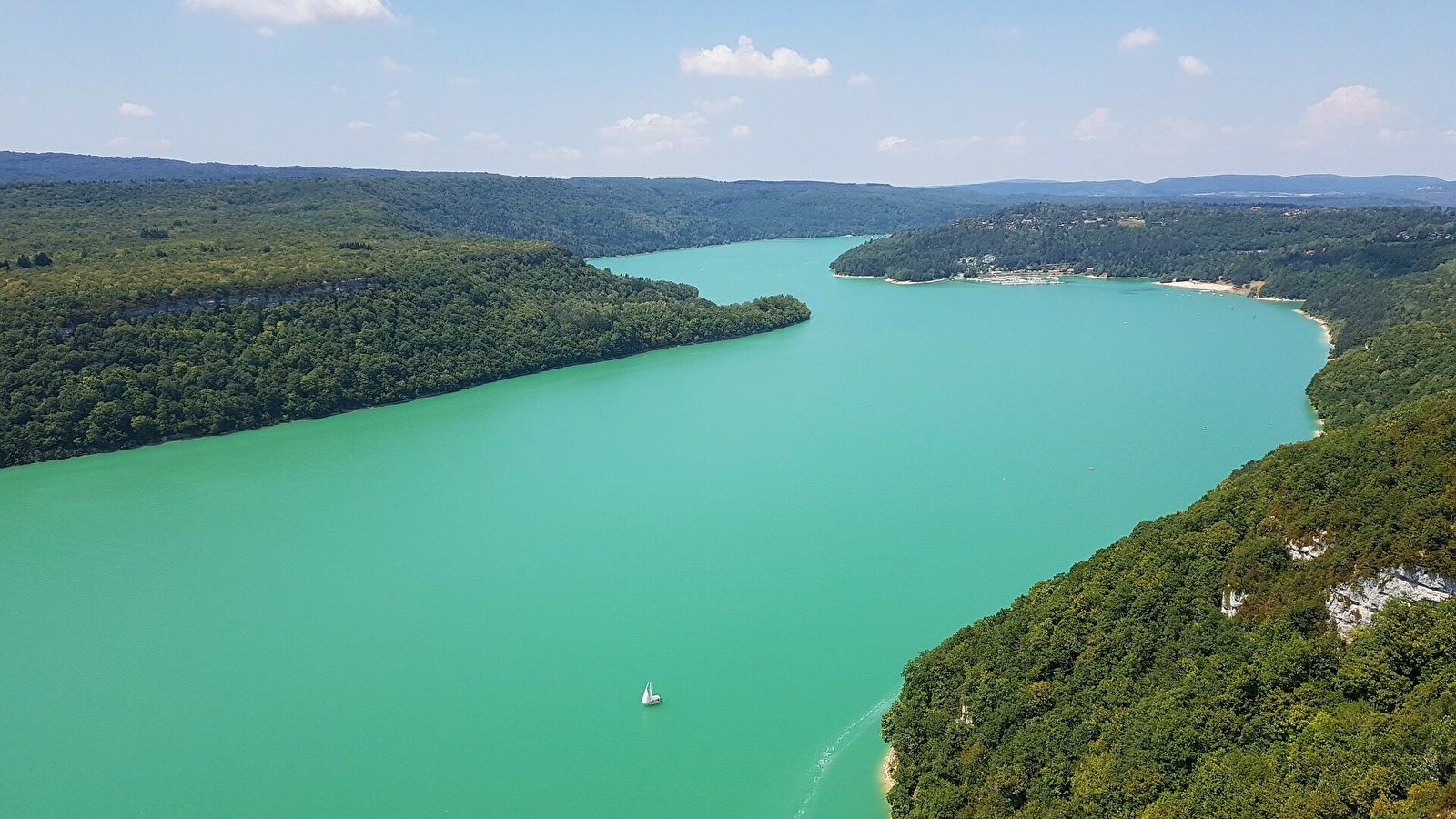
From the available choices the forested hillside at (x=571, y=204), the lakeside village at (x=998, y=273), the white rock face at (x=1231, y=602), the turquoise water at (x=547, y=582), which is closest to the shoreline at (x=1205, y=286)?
the lakeside village at (x=998, y=273)

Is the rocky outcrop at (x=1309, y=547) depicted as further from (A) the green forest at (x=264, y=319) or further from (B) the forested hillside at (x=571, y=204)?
(B) the forested hillside at (x=571, y=204)

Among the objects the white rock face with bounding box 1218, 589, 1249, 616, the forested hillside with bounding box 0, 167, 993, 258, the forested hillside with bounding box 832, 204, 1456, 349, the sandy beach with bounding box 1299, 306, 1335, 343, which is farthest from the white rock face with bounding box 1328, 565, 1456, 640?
the forested hillside with bounding box 0, 167, 993, 258

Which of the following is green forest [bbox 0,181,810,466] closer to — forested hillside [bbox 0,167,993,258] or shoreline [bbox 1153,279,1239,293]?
forested hillside [bbox 0,167,993,258]

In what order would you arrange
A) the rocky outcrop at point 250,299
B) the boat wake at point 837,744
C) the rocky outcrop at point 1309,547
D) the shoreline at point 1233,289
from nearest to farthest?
the rocky outcrop at point 1309,547
the boat wake at point 837,744
the rocky outcrop at point 250,299
the shoreline at point 1233,289

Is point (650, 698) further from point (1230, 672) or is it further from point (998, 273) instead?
point (998, 273)

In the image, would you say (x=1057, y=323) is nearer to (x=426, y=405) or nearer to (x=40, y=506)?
(x=426, y=405)
